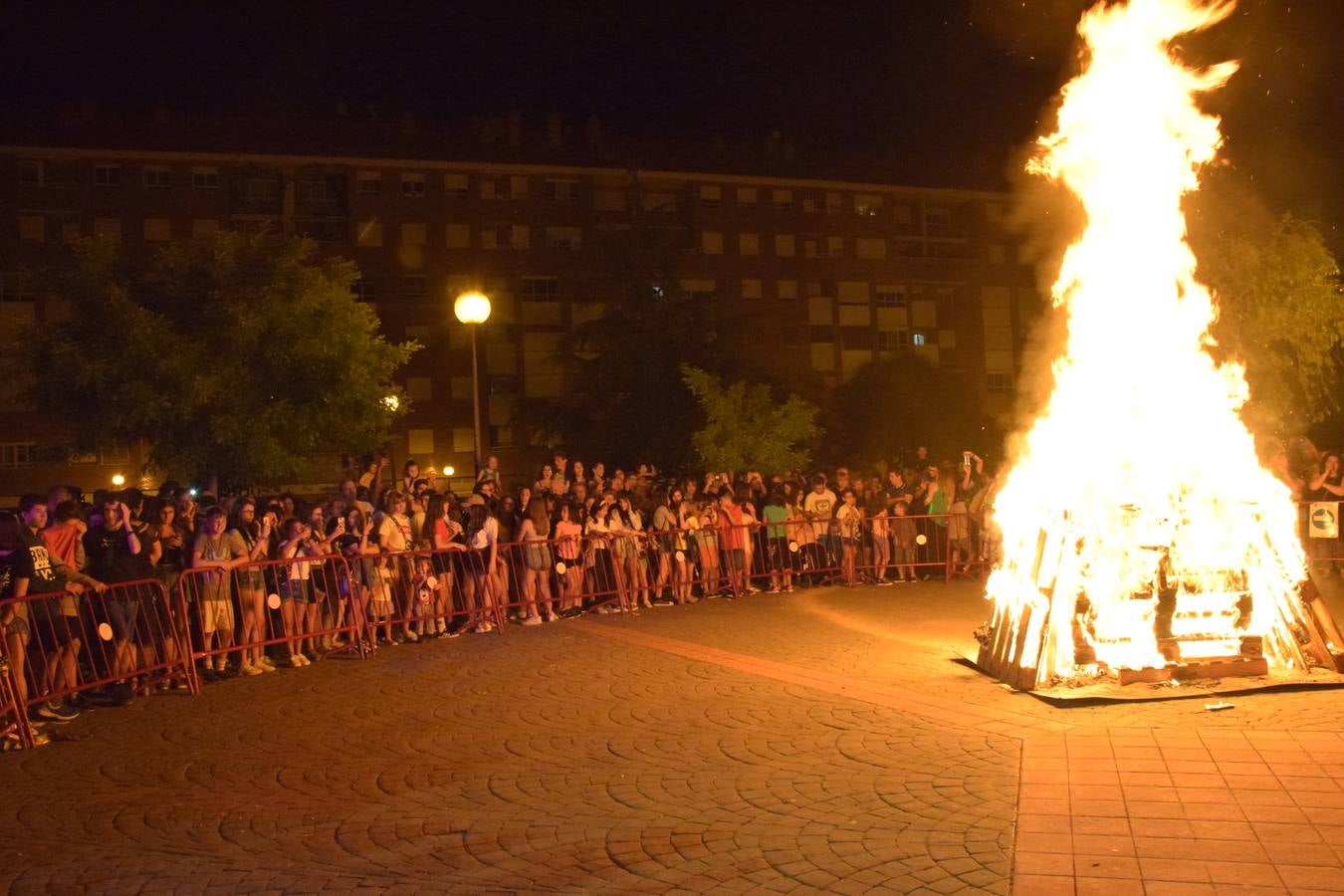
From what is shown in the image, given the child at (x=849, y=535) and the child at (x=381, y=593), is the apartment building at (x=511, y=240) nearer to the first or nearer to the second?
the child at (x=849, y=535)

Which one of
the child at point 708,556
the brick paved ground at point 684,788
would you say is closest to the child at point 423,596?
the brick paved ground at point 684,788

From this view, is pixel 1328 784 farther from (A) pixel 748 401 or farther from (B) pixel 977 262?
(B) pixel 977 262

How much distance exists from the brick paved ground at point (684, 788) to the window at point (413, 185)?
173 feet

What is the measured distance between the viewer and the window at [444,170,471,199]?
60.8 meters

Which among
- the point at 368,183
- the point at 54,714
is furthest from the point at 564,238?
the point at 54,714

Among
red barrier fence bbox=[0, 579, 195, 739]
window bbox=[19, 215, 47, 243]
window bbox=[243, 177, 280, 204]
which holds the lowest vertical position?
red barrier fence bbox=[0, 579, 195, 739]

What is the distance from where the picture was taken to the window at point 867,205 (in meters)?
69.3

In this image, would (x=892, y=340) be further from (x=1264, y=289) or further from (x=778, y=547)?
(x=778, y=547)

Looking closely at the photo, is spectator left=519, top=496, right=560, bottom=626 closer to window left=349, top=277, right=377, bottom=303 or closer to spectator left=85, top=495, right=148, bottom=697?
spectator left=85, top=495, right=148, bottom=697

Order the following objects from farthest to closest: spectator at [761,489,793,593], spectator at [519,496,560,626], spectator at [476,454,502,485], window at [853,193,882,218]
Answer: window at [853,193,882,218] < spectator at [761,489,793,593] < spectator at [476,454,502,485] < spectator at [519,496,560,626]

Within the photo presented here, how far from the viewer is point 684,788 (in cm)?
659

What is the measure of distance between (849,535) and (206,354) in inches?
542

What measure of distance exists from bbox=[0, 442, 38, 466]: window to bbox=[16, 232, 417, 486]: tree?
108 ft

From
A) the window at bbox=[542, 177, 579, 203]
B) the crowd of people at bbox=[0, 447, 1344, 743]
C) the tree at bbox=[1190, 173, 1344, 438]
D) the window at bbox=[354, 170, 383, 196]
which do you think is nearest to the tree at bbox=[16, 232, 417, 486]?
the crowd of people at bbox=[0, 447, 1344, 743]
